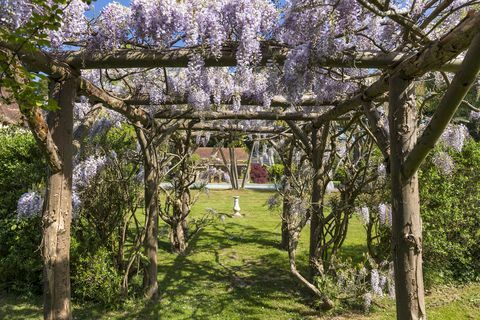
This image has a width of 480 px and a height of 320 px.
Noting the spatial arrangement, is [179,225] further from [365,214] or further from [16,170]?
[365,214]

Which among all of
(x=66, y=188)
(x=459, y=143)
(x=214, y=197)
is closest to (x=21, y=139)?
(x=66, y=188)

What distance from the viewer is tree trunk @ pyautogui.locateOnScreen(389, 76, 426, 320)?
8.00ft

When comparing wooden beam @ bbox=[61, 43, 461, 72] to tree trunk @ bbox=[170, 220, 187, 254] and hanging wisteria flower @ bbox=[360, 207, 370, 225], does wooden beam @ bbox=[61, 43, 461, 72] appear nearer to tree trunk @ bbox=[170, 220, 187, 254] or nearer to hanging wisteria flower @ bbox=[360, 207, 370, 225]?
hanging wisteria flower @ bbox=[360, 207, 370, 225]

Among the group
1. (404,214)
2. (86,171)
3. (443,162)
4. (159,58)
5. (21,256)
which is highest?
(159,58)

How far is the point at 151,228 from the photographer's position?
18.0 feet

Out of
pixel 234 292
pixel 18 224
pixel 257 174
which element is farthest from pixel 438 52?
pixel 257 174

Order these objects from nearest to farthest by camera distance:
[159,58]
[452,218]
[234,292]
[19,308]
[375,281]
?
[159,58], [375,281], [19,308], [234,292], [452,218]

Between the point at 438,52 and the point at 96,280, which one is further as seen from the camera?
the point at 96,280

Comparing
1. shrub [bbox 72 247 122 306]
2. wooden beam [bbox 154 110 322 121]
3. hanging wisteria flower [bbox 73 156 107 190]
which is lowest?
shrub [bbox 72 247 122 306]

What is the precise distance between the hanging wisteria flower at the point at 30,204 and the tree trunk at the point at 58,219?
5.58 ft

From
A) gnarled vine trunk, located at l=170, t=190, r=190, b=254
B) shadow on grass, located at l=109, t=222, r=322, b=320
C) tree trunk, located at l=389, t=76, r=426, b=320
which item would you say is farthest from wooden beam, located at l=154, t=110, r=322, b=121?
gnarled vine trunk, located at l=170, t=190, r=190, b=254

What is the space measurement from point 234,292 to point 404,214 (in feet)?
12.6

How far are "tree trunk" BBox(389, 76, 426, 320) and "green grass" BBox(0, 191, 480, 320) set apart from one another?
104 inches

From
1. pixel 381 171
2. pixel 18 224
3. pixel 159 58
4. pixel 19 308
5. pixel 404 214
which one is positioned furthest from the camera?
pixel 18 224
